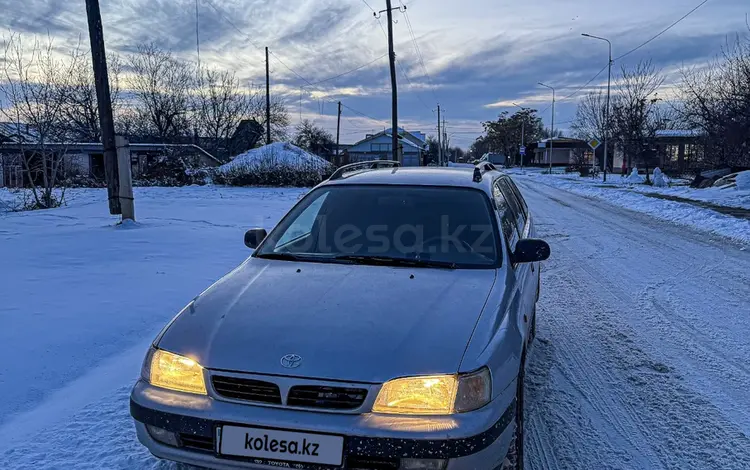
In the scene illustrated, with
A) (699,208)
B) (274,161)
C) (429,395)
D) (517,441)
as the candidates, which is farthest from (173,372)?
(274,161)

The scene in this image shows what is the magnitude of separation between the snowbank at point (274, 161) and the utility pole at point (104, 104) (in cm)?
1542

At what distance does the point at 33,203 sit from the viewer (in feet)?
46.1

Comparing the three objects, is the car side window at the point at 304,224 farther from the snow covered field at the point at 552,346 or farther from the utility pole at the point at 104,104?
the utility pole at the point at 104,104

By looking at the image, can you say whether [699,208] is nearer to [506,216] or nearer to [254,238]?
[506,216]

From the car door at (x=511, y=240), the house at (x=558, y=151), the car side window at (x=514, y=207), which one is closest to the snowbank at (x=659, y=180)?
the car side window at (x=514, y=207)

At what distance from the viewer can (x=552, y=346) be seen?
177 inches

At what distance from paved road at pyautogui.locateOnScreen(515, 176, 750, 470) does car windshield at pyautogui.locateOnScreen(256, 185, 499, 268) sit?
1.15 metres

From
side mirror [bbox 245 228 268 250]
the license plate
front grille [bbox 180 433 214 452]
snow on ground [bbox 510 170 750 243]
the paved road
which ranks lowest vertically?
the paved road

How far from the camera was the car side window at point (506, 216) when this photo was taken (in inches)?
142

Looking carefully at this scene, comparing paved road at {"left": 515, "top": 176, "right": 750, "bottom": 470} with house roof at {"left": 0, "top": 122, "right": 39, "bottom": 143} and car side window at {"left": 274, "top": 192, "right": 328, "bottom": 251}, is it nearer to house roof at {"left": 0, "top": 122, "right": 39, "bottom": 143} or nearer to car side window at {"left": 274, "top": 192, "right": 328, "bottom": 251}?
car side window at {"left": 274, "top": 192, "right": 328, "bottom": 251}

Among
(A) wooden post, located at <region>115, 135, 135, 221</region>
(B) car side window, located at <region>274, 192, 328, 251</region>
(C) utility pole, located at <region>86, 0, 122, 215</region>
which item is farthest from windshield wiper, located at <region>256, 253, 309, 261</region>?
(C) utility pole, located at <region>86, 0, 122, 215</region>

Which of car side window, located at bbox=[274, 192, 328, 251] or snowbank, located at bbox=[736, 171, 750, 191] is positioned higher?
car side window, located at bbox=[274, 192, 328, 251]

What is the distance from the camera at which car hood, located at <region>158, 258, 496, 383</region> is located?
213 cm

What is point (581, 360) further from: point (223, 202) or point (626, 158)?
point (626, 158)
